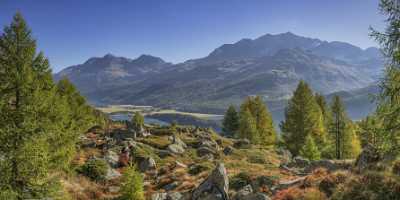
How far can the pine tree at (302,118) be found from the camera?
48031mm

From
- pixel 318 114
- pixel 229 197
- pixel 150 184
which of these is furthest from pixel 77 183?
pixel 318 114

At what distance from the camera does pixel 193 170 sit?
3166 cm

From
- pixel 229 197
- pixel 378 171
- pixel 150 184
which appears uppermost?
pixel 378 171

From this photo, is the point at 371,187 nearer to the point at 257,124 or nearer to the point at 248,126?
the point at 248,126

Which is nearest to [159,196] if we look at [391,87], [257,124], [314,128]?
[391,87]

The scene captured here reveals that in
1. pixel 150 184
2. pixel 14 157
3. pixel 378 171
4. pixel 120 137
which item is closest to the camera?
pixel 378 171

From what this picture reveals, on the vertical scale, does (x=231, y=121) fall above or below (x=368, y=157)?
below

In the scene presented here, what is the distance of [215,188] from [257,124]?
144 ft

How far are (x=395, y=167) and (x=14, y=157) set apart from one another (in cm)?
1979

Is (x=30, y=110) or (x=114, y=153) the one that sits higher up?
(x=30, y=110)

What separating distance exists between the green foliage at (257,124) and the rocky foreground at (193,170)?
126 inches

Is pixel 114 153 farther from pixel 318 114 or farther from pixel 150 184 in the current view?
pixel 318 114

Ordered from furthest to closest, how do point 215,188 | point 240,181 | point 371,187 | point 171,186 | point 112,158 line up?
point 112,158 → point 171,186 → point 240,181 → point 215,188 → point 371,187

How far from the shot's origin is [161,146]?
49438 mm
